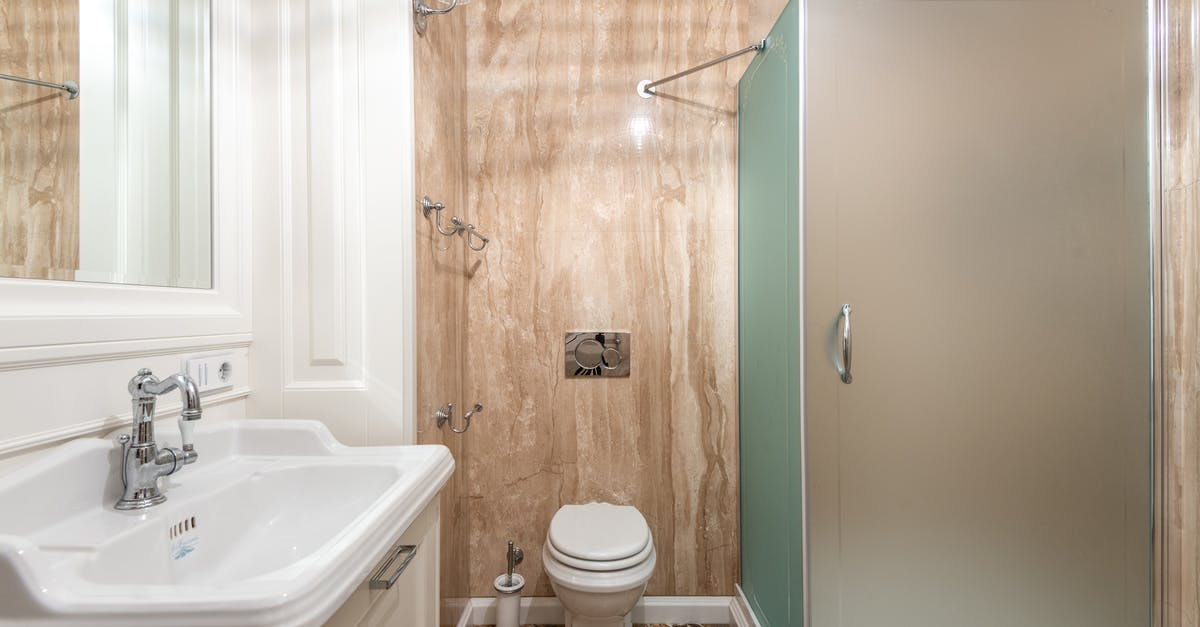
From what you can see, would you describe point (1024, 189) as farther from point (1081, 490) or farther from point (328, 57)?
point (328, 57)

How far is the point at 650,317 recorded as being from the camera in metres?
1.74

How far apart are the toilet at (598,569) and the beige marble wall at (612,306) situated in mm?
322

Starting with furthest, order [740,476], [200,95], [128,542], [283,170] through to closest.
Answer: [740,476]
[283,170]
[200,95]
[128,542]

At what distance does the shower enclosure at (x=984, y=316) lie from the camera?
1.10 meters

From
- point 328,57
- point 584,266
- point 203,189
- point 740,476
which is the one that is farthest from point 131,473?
point 740,476

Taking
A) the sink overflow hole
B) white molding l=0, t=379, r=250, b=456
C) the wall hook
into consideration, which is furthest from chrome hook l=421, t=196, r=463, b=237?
the sink overflow hole

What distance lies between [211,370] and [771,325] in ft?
4.71

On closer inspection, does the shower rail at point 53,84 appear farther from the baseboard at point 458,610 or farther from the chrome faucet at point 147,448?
the baseboard at point 458,610

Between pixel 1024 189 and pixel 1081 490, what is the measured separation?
0.75m

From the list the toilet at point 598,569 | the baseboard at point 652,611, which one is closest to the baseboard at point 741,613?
the baseboard at point 652,611

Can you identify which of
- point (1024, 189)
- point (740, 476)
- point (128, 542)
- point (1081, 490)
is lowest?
point (740, 476)

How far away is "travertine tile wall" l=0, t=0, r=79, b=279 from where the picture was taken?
2.24ft

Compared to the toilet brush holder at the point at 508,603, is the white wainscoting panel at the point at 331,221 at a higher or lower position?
higher

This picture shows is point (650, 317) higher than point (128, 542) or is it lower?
higher
